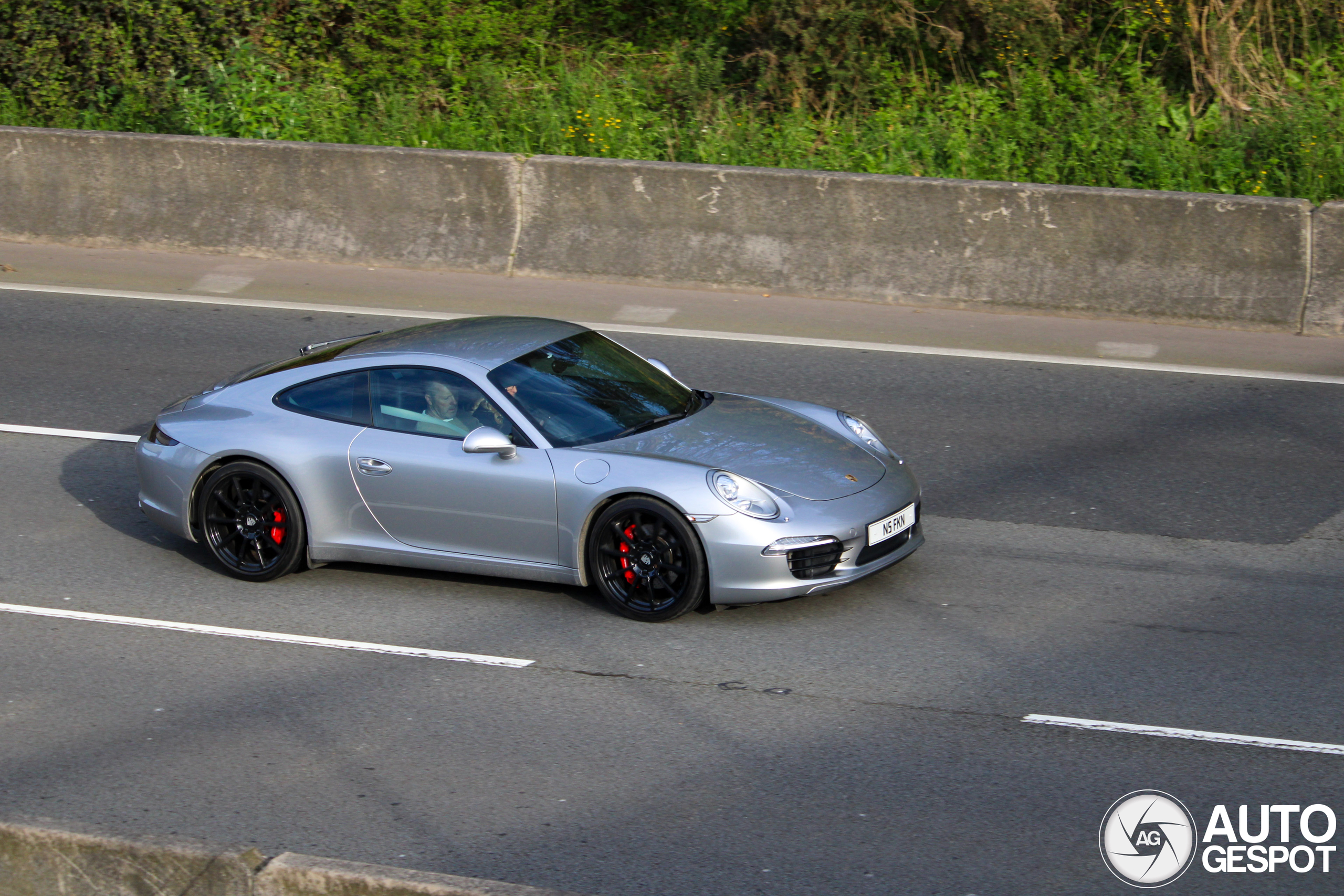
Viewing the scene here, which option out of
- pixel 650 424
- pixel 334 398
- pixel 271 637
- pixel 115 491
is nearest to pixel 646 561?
pixel 650 424

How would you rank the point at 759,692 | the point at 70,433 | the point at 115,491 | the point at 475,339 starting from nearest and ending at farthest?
the point at 759,692
the point at 475,339
the point at 115,491
the point at 70,433

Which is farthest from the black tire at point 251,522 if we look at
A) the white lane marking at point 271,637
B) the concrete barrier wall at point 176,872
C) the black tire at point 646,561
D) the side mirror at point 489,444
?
the concrete barrier wall at point 176,872

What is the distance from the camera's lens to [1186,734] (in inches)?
235

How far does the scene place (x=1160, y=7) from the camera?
16.2 meters

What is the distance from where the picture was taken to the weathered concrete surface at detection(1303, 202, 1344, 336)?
39.8 feet

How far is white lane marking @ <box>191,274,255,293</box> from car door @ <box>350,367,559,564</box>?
261 inches

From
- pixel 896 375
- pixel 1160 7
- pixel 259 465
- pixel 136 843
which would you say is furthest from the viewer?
pixel 1160 7

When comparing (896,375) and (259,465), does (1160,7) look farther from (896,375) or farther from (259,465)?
(259,465)

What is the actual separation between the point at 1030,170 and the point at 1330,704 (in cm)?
927

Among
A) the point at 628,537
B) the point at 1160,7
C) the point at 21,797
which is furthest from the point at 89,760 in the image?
the point at 1160,7

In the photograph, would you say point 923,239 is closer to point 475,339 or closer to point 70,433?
point 475,339

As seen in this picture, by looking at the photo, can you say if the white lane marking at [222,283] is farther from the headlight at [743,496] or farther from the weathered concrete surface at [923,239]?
the headlight at [743,496]

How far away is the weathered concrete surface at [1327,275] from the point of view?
12.1 metres

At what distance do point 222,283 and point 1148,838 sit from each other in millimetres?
11078
